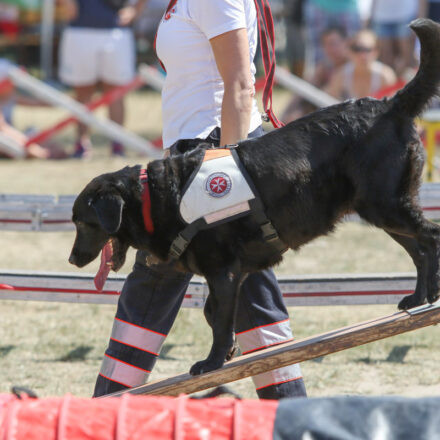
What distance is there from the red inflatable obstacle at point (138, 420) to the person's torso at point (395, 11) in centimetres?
961

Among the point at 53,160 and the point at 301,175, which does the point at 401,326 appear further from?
the point at 53,160

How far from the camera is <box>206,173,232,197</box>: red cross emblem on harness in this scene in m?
3.02

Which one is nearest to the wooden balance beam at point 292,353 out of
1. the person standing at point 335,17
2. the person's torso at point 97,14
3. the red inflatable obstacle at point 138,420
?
the red inflatable obstacle at point 138,420

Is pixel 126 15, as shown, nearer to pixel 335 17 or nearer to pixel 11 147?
pixel 11 147

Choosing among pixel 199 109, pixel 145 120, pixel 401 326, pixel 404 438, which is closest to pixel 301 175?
pixel 199 109

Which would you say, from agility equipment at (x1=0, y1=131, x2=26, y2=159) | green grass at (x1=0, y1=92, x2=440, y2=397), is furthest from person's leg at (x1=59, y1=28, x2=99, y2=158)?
green grass at (x1=0, y1=92, x2=440, y2=397)

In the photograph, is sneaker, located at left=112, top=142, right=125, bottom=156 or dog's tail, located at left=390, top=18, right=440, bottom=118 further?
sneaker, located at left=112, top=142, right=125, bottom=156

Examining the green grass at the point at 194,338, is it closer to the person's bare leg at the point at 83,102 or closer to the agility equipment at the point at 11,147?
the agility equipment at the point at 11,147

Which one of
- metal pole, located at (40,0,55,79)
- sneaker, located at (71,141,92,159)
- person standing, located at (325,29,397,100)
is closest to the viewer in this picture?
person standing, located at (325,29,397,100)

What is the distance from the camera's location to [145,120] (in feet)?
45.3

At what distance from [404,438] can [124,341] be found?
1443mm

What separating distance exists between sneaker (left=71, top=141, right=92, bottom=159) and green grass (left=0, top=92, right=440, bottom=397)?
3.36 meters

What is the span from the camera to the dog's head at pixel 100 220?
3.02 meters

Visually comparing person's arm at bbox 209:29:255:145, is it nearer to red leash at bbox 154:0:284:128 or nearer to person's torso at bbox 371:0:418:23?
red leash at bbox 154:0:284:128
